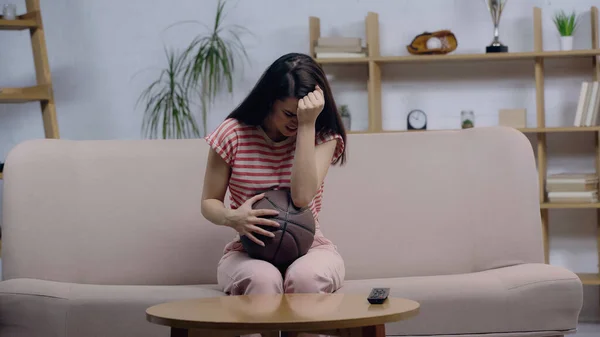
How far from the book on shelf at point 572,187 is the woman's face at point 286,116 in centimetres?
248

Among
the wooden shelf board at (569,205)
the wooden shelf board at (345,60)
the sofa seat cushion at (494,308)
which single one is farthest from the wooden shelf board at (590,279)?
the sofa seat cushion at (494,308)

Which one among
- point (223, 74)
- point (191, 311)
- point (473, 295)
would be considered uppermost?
point (223, 74)

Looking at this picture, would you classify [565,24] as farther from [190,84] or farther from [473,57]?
[190,84]

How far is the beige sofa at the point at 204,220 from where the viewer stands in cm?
281

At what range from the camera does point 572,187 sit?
14.5 feet

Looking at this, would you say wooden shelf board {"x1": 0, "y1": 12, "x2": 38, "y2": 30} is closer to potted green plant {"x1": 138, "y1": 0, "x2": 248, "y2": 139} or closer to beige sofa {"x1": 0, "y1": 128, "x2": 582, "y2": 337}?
potted green plant {"x1": 138, "y1": 0, "x2": 248, "y2": 139}

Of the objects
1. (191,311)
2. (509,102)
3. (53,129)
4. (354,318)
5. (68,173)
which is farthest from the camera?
(509,102)

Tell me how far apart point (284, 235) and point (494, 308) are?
642 mm

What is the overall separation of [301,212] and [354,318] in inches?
28.4

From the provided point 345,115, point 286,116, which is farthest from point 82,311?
point 345,115

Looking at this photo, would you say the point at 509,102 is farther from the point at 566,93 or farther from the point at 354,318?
the point at 354,318

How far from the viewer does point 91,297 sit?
2.38m

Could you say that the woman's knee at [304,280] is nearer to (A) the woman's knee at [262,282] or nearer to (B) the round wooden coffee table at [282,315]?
(A) the woman's knee at [262,282]

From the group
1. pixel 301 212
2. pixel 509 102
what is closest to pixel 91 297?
pixel 301 212
